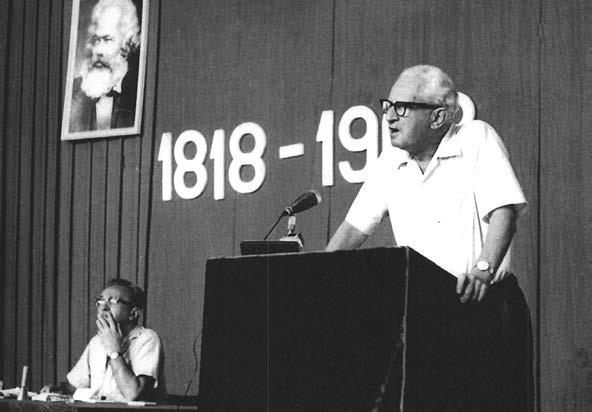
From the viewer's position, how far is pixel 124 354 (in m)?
4.18

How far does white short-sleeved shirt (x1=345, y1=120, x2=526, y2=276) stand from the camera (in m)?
2.74

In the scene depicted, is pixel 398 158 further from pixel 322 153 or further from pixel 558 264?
pixel 322 153

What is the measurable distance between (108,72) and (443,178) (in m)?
3.56

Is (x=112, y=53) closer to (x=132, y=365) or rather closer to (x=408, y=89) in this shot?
(x=132, y=365)

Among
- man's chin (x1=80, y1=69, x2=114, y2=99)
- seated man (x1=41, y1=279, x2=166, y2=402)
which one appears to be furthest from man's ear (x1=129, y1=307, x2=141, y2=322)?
man's chin (x1=80, y1=69, x2=114, y2=99)

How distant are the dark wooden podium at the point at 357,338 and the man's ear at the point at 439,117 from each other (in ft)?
1.63

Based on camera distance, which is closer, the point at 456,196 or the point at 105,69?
the point at 456,196

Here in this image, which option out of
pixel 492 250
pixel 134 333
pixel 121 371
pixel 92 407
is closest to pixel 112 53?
pixel 134 333

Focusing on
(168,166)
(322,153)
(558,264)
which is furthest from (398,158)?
(168,166)

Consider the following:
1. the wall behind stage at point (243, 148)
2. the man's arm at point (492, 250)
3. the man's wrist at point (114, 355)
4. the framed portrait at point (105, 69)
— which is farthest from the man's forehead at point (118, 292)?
the man's arm at point (492, 250)

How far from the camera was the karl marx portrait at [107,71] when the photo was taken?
5.86 m

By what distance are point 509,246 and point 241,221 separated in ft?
9.34

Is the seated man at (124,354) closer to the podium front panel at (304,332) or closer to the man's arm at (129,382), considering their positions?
the man's arm at (129,382)

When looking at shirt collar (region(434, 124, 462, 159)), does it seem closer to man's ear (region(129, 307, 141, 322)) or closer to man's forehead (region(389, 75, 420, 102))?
man's forehead (region(389, 75, 420, 102))
